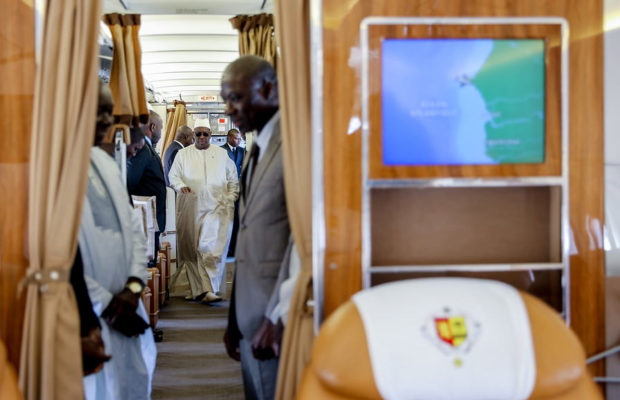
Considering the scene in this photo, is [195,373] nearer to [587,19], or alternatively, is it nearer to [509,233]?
[509,233]

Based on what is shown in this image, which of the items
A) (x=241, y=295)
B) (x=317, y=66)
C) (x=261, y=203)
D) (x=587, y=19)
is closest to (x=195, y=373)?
(x=241, y=295)

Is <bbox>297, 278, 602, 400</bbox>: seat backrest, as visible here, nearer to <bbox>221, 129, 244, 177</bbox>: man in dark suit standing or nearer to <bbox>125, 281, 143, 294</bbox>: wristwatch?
<bbox>125, 281, 143, 294</bbox>: wristwatch

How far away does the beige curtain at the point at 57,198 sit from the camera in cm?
252

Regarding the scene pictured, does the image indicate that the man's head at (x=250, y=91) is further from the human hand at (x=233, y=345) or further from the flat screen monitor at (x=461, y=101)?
the human hand at (x=233, y=345)

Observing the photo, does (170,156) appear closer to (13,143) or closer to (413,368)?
(13,143)

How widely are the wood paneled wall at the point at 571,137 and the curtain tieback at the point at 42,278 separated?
3.52 feet

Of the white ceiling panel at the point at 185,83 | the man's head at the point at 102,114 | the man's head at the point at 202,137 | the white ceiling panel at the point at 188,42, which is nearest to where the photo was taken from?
the man's head at the point at 102,114

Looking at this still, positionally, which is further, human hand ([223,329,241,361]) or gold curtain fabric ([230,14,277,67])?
gold curtain fabric ([230,14,277,67])

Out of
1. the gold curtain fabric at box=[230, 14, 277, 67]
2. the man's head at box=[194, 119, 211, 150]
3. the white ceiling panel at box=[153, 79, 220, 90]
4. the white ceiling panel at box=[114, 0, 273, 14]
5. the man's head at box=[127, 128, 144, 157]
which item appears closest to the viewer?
the man's head at box=[127, 128, 144, 157]

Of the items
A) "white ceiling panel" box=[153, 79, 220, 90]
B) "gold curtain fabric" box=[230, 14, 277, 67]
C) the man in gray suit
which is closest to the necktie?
the man in gray suit

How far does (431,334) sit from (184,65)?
5777 millimetres

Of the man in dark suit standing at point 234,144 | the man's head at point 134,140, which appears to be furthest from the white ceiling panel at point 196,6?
the man in dark suit standing at point 234,144

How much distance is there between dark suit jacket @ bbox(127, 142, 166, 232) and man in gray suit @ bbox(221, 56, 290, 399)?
7.57ft

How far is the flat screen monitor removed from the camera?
2.56 meters
